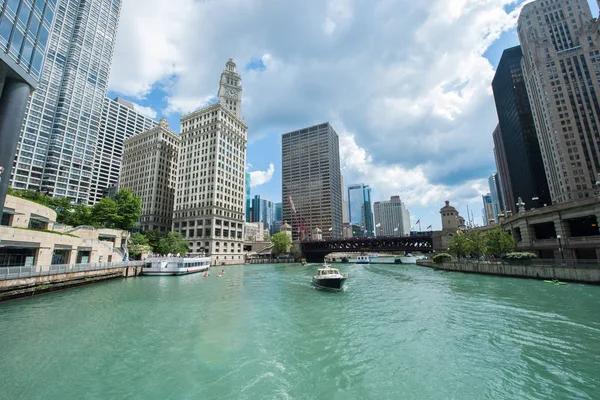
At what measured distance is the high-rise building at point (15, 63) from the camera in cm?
2577

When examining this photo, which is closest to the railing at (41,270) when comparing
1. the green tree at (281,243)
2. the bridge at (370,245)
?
the bridge at (370,245)

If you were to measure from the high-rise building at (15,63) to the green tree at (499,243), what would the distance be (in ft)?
254

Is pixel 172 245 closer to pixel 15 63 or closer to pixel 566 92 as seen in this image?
pixel 15 63

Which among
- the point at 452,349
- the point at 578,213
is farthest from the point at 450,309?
the point at 578,213

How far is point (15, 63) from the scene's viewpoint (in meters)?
27.1

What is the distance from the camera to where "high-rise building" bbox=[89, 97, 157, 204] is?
17412 cm

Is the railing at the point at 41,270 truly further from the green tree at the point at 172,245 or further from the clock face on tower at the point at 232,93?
the clock face on tower at the point at 232,93

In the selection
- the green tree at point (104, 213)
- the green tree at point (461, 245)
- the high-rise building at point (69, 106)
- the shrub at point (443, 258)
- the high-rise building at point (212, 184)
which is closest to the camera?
the green tree at point (461, 245)

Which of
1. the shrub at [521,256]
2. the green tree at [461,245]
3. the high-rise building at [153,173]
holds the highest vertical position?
the high-rise building at [153,173]

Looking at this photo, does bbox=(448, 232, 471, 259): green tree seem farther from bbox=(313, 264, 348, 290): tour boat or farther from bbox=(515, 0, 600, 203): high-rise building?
bbox=(515, 0, 600, 203): high-rise building

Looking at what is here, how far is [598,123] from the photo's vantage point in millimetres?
109000

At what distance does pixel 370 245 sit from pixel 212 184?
258 ft

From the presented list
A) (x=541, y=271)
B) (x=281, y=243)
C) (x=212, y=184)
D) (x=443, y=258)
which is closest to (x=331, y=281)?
(x=541, y=271)

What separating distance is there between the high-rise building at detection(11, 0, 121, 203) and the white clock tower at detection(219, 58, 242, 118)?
79815 millimetres
